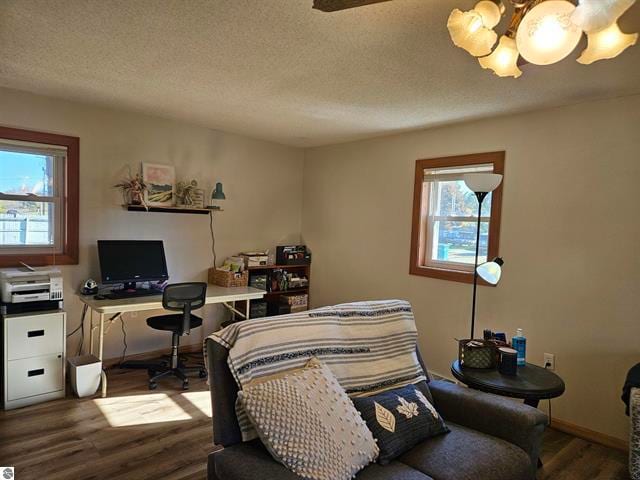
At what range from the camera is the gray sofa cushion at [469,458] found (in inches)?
65.1

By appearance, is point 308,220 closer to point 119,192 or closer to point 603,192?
point 119,192

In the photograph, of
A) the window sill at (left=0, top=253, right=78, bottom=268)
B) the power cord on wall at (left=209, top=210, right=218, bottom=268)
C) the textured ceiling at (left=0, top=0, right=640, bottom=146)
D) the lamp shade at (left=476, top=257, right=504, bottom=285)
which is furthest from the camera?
the power cord on wall at (left=209, top=210, right=218, bottom=268)

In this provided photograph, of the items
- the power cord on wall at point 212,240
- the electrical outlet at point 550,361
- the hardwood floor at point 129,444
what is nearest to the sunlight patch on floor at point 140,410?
the hardwood floor at point 129,444

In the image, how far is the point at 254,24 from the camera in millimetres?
1955

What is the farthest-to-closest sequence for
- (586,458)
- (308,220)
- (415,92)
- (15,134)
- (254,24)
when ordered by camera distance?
(308,220) < (15,134) < (415,92) < (586,458) < (254,24)

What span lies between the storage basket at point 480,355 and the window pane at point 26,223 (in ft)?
10.9

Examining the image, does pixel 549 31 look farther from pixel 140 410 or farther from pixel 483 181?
pixel 140 410

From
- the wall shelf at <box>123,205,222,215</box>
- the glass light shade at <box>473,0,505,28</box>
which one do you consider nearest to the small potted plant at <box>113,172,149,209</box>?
the wall shelf at <box>123,205,222,215</box>

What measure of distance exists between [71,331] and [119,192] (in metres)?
1.26

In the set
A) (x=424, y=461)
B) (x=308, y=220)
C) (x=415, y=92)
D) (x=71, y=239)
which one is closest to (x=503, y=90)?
(x=415, y=92)

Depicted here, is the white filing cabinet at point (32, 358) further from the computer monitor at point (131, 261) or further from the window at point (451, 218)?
the window at point (451, 218)

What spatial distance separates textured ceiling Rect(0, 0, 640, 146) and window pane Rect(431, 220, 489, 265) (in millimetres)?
915

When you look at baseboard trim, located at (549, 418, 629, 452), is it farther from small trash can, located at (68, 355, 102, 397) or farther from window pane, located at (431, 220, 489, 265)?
small trash can, located at (68, 355, 102, 397)

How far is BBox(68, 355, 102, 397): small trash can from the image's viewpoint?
3111 millimetres
